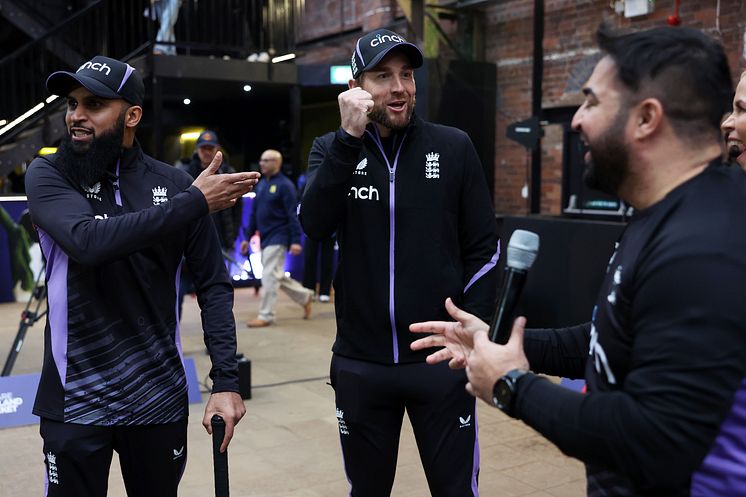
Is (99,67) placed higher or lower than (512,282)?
higher

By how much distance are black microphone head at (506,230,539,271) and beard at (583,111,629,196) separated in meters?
0.18

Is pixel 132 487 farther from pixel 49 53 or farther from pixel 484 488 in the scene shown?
pixel 49 53

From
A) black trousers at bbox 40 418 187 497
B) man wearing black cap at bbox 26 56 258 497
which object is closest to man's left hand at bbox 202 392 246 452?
man wearing black cap at bbox 26 56 258 497

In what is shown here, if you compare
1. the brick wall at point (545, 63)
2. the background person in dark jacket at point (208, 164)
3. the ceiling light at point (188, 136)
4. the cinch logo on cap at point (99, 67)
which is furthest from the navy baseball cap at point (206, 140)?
the ceiling light at point (188, 136)

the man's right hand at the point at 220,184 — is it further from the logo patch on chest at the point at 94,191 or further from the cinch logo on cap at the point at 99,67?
the cinch logo on cap at the point at 99,67

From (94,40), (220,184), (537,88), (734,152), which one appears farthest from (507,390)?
(94,40)

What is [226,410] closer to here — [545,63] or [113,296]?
[113,296]

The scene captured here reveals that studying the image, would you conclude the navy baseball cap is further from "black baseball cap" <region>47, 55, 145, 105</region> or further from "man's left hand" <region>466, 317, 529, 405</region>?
"man's left hand" <region>466, 317, 529, 405</region>

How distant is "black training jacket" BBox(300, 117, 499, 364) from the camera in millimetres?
2725

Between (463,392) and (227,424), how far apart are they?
2.65 ft

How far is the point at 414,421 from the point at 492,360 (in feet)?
4.18

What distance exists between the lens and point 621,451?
1337 mm

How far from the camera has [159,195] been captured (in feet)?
8.58

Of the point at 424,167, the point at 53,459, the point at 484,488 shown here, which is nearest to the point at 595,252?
the point at 484,488
